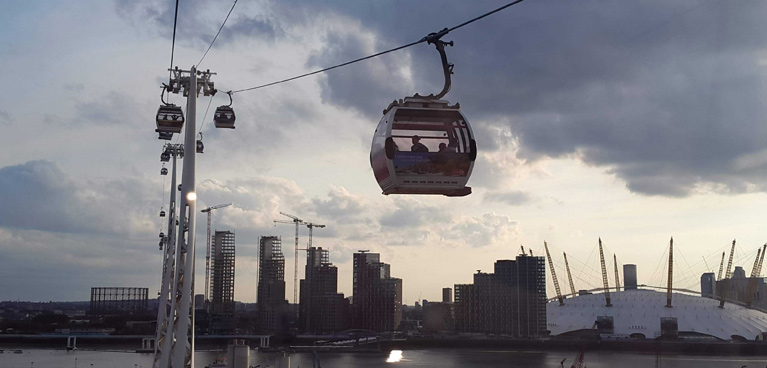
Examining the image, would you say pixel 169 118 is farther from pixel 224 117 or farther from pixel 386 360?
pixel 386 360

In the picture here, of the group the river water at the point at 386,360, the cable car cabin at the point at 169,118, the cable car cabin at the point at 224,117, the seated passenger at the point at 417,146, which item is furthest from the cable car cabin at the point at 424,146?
the river water at the point at 386,360

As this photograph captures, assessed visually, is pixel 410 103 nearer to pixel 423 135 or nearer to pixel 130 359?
pixel 423 135

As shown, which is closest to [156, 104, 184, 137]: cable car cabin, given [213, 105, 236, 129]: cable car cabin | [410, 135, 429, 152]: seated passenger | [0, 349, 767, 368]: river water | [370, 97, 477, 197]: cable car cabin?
[213, 105, 236, 129]: cable car cabin

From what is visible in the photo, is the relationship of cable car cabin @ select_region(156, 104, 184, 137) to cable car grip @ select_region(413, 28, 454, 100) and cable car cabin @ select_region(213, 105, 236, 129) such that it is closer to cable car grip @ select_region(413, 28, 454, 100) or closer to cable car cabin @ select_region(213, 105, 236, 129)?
cable car cabin @ select_region(213, 105, 236, 129)

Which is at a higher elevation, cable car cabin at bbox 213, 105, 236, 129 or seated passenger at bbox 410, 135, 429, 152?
cable car cabin at bbox 213, 105, 236, 129

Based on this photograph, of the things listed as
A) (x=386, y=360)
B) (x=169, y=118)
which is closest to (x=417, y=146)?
(x=169, y=118)

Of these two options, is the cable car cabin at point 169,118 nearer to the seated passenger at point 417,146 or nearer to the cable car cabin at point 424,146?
the cable car cabin at point 424,146

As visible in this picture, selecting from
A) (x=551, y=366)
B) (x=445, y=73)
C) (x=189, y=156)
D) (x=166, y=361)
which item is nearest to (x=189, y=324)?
(x=166, y=361)
